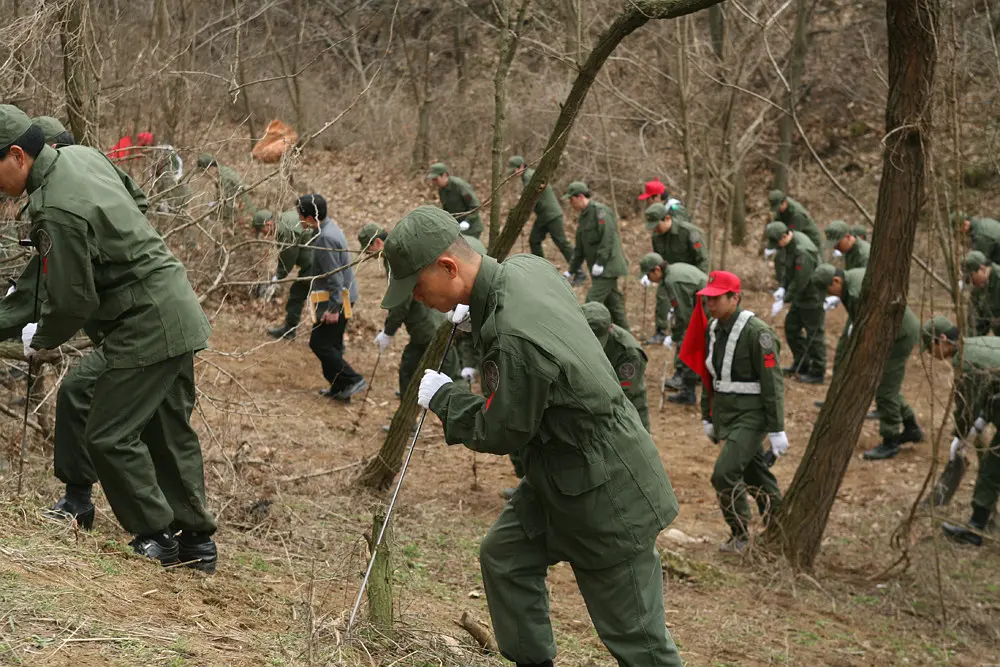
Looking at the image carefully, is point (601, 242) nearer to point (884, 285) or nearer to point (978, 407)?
point (978, 407)

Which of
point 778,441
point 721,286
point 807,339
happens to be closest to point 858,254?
point 807,339

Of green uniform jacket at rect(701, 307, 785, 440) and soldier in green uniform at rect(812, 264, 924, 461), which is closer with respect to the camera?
green uniform jacket at rect(701, 307, 785, 440)

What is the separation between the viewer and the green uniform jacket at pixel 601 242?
1303 cm

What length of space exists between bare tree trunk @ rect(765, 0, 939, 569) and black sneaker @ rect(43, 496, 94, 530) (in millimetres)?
4510

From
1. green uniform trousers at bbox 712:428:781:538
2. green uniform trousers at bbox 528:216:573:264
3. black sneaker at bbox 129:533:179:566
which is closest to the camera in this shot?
black sneaker at bbox 129:533:179:566

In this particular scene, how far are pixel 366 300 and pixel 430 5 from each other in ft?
34.9

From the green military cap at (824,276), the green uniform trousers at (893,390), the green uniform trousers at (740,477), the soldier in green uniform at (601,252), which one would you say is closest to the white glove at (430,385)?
the green uniform trousers at (740,477)

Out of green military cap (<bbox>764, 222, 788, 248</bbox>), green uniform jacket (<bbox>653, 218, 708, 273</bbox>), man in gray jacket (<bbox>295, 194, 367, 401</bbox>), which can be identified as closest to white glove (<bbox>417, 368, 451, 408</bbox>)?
man in gray jacket (<bbox>295, 194, 367, 401</bbox>)

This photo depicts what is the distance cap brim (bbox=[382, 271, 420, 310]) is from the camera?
3.59 metres

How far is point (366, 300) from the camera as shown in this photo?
14.5 metres

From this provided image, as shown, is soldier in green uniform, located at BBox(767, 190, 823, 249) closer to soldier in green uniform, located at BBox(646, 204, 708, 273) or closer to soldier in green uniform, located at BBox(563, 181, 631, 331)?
soldier in green uniform, located at BBox(646, 204, 708, 273)

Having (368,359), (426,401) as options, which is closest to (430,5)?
(368,359)

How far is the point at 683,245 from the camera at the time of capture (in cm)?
1306

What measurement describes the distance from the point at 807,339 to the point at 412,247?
10.6 metres
